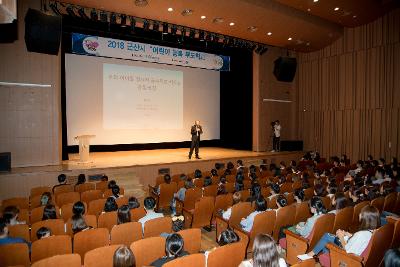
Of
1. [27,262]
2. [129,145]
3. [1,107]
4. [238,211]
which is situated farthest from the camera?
[129,145]

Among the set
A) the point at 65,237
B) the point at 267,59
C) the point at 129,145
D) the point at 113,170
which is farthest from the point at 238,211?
the point at 267,59

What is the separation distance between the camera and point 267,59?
44.7ft

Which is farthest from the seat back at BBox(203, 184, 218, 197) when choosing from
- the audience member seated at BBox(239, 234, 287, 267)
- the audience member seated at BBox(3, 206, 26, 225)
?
the audience member seated at BBox(239, 234, 287, 267)

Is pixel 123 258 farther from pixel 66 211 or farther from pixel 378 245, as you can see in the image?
pixel 66 211

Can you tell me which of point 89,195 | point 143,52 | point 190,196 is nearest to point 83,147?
point 89,195

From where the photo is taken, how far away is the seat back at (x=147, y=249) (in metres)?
3.07

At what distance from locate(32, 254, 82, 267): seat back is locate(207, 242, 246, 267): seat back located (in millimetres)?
1201

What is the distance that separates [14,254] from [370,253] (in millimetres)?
3734

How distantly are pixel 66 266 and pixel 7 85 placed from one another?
7496 mm

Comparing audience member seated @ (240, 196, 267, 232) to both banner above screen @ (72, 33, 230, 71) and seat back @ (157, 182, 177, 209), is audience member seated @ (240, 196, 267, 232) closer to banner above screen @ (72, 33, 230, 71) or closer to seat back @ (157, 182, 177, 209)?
seat back @ (157, 182, 177, 209)

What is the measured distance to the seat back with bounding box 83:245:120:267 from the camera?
279cm

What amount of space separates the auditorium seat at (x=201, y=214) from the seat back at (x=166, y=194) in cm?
125

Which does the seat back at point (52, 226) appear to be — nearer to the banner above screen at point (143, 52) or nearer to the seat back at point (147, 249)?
the seat back at point (147, 249)

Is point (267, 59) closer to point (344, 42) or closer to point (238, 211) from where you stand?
point (344, 42)
